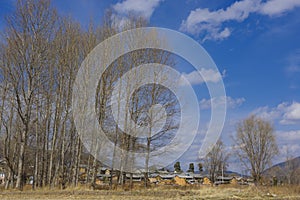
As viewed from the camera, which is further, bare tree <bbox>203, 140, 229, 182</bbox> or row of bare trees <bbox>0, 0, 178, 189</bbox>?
bare tree <bbox>203, 140, 229, 182</bbox>

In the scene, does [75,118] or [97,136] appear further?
[75,118]

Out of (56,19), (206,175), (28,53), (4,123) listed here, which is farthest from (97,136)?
(206,175)

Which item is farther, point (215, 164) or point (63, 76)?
A: point (215, 164)

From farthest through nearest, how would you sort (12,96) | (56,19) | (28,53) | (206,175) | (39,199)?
(206,175) → (12,96) → (56,19) → (28,53) → (39,199)

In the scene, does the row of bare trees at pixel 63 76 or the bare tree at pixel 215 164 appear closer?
the row of bare trees at pixel 63 76

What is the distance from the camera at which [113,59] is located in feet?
68.1

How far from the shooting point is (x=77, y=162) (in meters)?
21.3

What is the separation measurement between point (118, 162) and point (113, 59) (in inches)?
269

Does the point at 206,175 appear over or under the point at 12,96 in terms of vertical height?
under

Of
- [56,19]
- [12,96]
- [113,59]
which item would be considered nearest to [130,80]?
[113,59]

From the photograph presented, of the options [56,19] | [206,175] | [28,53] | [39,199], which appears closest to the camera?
[39,199]

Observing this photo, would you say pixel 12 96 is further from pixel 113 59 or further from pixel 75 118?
pixel 113 59

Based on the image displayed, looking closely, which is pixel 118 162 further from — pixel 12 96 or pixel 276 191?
pixel 276 191

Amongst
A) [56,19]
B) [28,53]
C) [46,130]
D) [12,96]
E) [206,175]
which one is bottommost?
[206,175]
